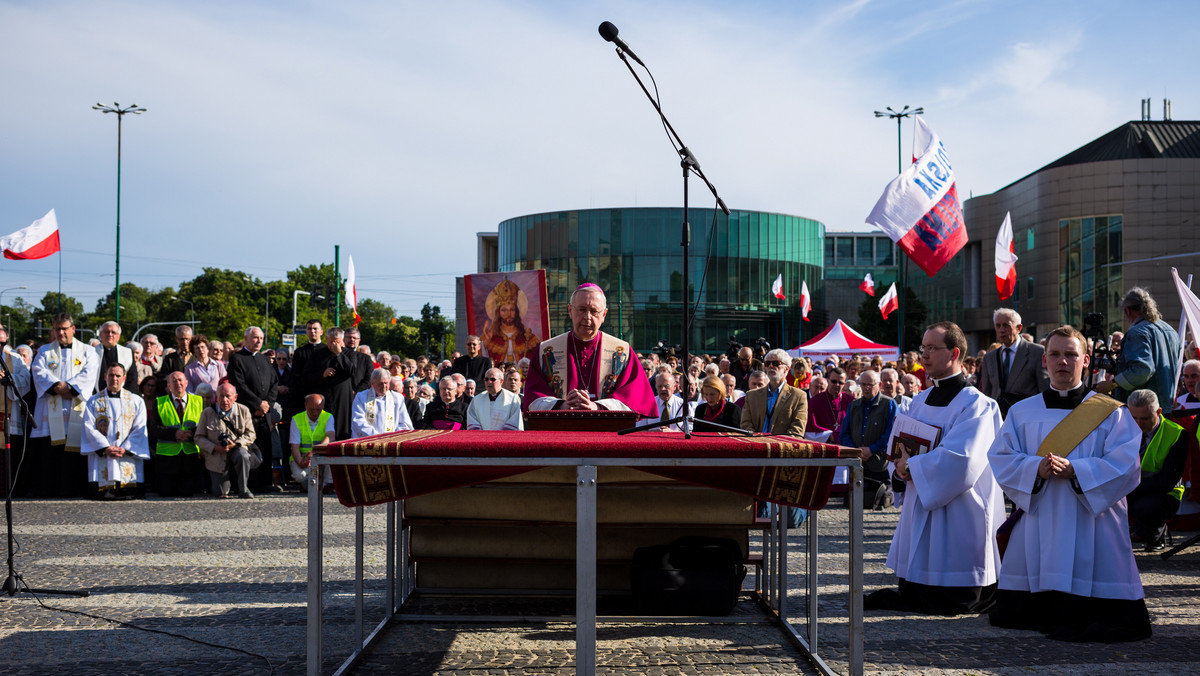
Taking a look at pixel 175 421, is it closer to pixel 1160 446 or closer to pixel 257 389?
pixel 257 389

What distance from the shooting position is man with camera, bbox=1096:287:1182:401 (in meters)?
7.45

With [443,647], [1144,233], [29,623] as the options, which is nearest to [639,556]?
[443,647]

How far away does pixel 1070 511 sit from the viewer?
18.2 ft

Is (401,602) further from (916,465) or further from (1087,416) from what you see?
(1087,416)

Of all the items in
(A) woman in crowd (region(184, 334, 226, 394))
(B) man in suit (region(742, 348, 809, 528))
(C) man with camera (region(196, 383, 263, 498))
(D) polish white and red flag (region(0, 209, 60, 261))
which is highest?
(D) polish white and red flag (region(0, 209, 60, 261))

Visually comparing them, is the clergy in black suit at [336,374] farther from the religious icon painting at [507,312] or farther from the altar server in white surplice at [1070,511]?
the altar server in white surplice at [1070,511]

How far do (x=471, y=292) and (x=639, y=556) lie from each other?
8525 millimetres

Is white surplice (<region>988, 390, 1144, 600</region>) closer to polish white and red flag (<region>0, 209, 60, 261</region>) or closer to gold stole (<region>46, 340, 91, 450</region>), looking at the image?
gold stole (<region>46, 340, 91, 450</region>)

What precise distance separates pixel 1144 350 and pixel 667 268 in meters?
49.8

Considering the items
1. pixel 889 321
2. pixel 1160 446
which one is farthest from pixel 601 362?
pixel 889 321

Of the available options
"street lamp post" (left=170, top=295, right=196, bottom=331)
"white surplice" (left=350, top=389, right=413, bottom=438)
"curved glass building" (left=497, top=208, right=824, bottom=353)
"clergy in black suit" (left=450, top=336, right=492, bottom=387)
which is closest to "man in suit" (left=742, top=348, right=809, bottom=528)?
"clergy in black suit" (left=450, top=336, right=492, bottom=387)

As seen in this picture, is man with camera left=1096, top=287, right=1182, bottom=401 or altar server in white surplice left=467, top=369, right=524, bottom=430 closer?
man with camera left=1096, top=287, right=1182, bottom=401

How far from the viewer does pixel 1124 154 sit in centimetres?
4403

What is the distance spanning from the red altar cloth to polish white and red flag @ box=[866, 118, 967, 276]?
858 centimetres
